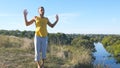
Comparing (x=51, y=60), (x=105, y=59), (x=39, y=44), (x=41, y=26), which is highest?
(x=41, y=26)

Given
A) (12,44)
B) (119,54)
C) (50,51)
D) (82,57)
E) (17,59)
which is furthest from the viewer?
(119,54)

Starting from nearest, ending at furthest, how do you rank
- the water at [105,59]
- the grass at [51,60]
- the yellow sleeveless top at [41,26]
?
the yellow sleeveless top at [41,26], the grass at [51,60], the water at [105,59]

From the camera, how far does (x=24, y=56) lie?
13.5 meters

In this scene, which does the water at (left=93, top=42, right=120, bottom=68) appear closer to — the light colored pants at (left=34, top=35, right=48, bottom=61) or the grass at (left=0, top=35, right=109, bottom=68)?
the grass at (left=0, top=35, right=109, bottom=68)

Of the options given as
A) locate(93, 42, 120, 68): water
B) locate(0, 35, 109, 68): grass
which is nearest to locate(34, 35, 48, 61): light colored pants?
locate(0, 35, 109, 68): grass

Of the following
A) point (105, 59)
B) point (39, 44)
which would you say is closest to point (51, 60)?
point (105, 59)

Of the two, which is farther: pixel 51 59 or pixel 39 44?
pixel 51 59

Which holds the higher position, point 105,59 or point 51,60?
point 51,60

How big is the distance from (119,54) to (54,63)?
263 ft

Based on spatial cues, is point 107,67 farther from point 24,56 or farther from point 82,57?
point 24,56

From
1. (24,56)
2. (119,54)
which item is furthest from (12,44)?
(119,54)

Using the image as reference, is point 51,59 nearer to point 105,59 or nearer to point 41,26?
point 105,59

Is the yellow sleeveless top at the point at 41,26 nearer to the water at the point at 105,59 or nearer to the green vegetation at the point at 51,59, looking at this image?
the green vegetation at the point at 51,59

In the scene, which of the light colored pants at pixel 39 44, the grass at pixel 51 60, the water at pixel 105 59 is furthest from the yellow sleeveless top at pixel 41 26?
the water at pixel 105 59
